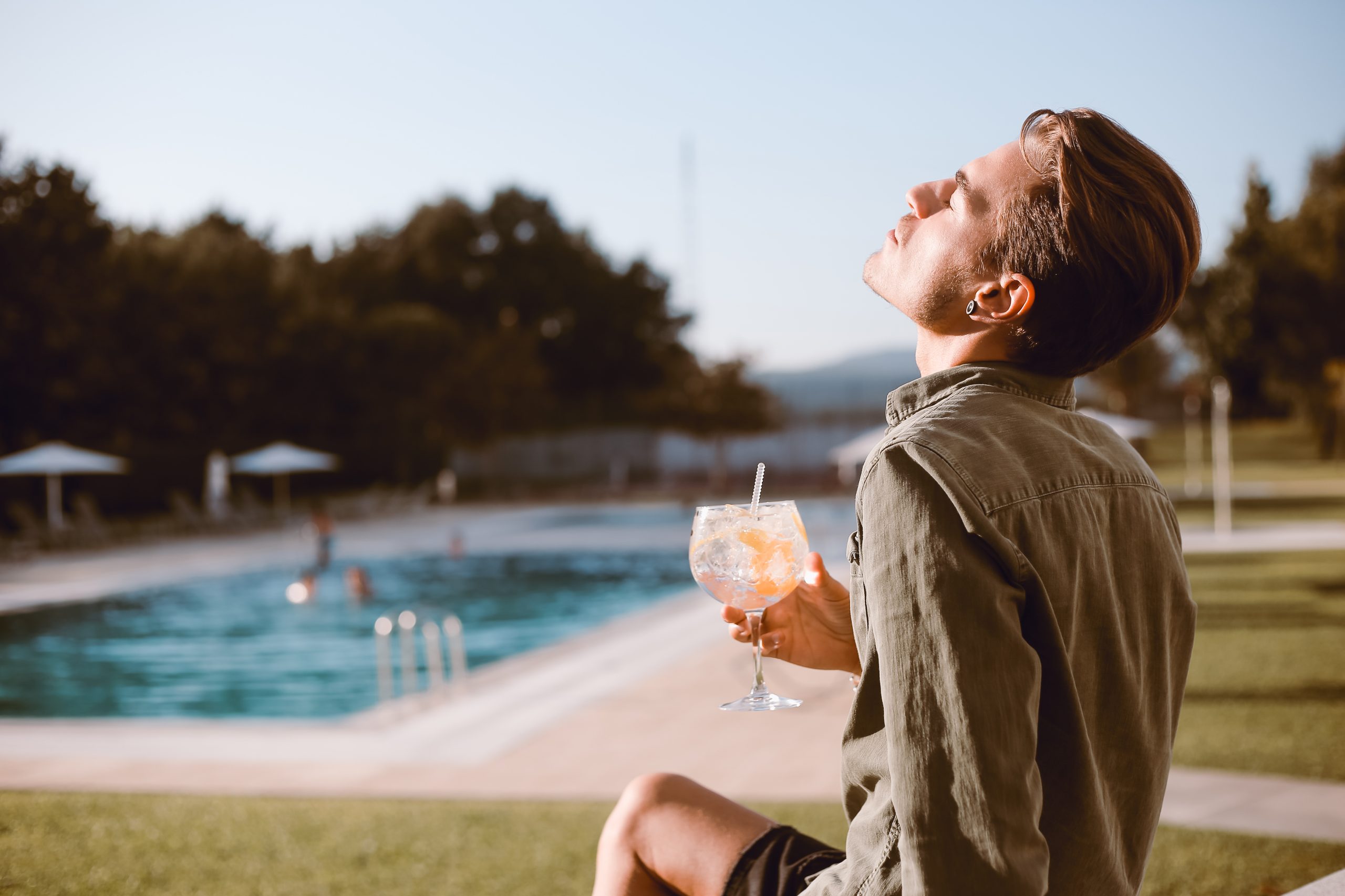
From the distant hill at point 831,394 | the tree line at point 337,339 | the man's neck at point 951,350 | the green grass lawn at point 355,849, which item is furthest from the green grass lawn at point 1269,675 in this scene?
the distant hill at point 831,394

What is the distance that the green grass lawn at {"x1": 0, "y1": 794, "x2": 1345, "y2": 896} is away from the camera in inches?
149

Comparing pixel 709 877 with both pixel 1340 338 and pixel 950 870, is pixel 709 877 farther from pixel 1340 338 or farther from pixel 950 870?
pixel 1340 338

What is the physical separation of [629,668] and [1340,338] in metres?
28.2

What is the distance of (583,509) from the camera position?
29.7 metres

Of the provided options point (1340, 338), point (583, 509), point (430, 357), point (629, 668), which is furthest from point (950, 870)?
point (430, 357)

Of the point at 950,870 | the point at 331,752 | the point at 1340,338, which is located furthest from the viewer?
the point at 1340,338

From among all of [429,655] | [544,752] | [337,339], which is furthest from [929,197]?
[337,339]

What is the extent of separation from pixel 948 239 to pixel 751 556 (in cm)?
54

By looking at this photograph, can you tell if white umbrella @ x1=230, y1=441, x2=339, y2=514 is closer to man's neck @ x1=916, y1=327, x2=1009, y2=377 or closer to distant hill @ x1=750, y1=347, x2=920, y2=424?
distant hill @ x1=750, y1=347, x2=920, y2=424

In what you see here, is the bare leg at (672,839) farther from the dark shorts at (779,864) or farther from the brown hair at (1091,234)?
the brown hair at (1091,234)

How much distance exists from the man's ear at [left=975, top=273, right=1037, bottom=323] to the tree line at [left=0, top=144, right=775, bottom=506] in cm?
2458

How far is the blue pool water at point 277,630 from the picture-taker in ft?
35.3

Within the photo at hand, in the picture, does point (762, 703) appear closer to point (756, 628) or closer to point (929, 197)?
point (756, 628)

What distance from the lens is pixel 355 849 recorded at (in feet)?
14.1
